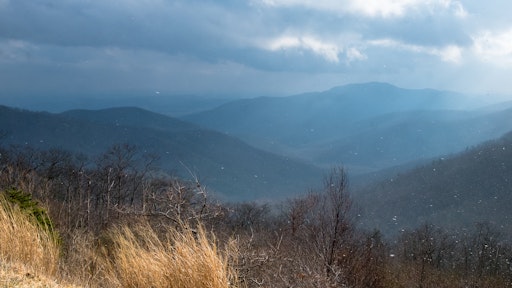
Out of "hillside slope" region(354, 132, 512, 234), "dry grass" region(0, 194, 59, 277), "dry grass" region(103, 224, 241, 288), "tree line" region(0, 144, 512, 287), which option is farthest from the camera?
"hillside slope" region(354, 132, 512, 234)

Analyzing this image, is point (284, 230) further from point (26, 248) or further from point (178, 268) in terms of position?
point (178, 268)

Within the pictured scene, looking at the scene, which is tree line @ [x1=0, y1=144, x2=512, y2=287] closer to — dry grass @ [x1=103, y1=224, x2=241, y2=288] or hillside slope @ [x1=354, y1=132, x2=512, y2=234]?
dry grass @ [x1=103, y1=224, x2=241, y2=288]

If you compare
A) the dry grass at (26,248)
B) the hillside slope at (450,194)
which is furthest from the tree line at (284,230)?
the hillside slope at (450,194)

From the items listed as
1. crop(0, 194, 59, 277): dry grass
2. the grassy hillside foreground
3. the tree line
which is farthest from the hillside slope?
crop(0, 194, 59, 277): dry grass

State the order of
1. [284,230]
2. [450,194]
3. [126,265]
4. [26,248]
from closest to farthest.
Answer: [126,265] < [26,248] < [284,230] < [450,194]

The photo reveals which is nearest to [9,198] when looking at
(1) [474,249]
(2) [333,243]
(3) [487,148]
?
(2) [333,243]

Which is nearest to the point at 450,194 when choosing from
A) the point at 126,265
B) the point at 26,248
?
the point at 126,265

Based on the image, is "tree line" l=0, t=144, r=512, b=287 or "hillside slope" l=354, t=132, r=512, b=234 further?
"hillside slope" l=354, t=132, r=512, b=234

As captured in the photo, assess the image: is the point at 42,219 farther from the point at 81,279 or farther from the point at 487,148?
the point at 487,148

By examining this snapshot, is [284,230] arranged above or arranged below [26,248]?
below

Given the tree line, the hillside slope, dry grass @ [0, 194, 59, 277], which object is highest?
dry grass @ [0, 194, 59, 277]

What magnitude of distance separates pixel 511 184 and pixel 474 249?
240 ft

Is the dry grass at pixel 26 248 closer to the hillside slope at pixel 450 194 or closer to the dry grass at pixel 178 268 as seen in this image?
the dry grass at pixel 178 268

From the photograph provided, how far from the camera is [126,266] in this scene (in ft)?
18.1
